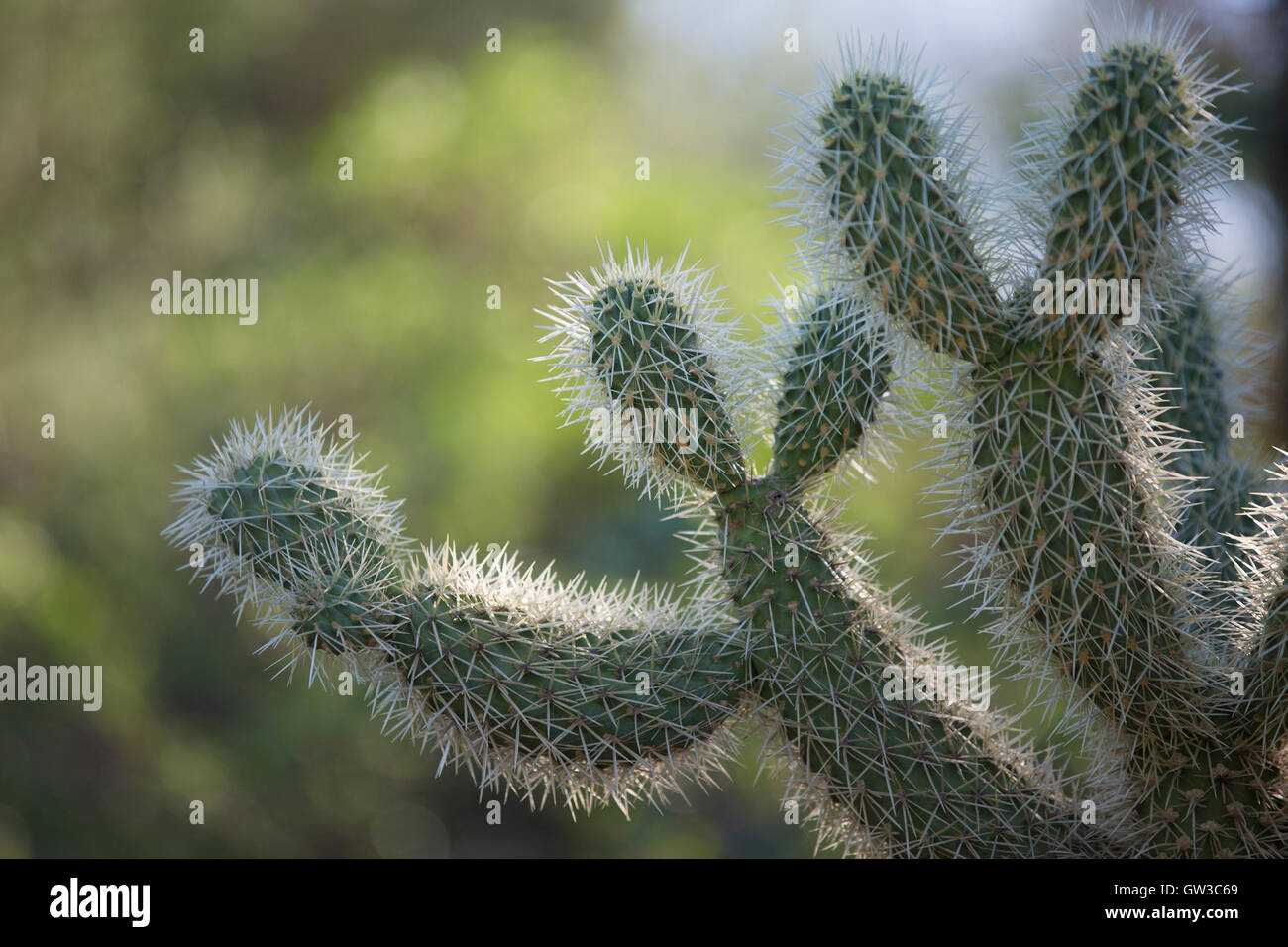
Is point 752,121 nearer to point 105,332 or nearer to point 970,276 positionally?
point 105,332

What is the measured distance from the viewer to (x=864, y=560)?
1.19m

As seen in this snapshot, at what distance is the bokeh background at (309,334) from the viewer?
3.85 metres

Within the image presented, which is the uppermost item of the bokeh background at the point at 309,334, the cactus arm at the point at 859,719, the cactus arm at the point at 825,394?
the bokeh background at the point at 309,334

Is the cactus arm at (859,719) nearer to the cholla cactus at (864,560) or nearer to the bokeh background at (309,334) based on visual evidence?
the cholla cactus at (864,560)

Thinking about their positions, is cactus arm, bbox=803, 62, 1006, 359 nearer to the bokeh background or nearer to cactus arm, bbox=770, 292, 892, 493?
cactus arm, bbox=770, 292, 892, 493

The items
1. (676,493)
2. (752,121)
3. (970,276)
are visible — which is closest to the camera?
(970,276)

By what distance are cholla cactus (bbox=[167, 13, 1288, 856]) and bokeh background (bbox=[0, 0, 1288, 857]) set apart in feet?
9.76

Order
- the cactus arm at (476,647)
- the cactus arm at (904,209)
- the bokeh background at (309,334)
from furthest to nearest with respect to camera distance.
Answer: the bokeh background at (309,334) → the cactus arm at (476,647) → the cactus arm at (904,209)

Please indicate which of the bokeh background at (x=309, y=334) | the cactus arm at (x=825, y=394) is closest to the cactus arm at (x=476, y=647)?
the cactus arm at (x=825, y=394)

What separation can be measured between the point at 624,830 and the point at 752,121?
14.1ft

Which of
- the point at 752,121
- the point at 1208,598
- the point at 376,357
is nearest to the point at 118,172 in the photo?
the point at 376,357

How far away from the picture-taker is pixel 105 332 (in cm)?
419

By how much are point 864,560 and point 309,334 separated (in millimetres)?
3775

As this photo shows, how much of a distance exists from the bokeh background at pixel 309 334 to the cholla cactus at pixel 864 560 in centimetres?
297
